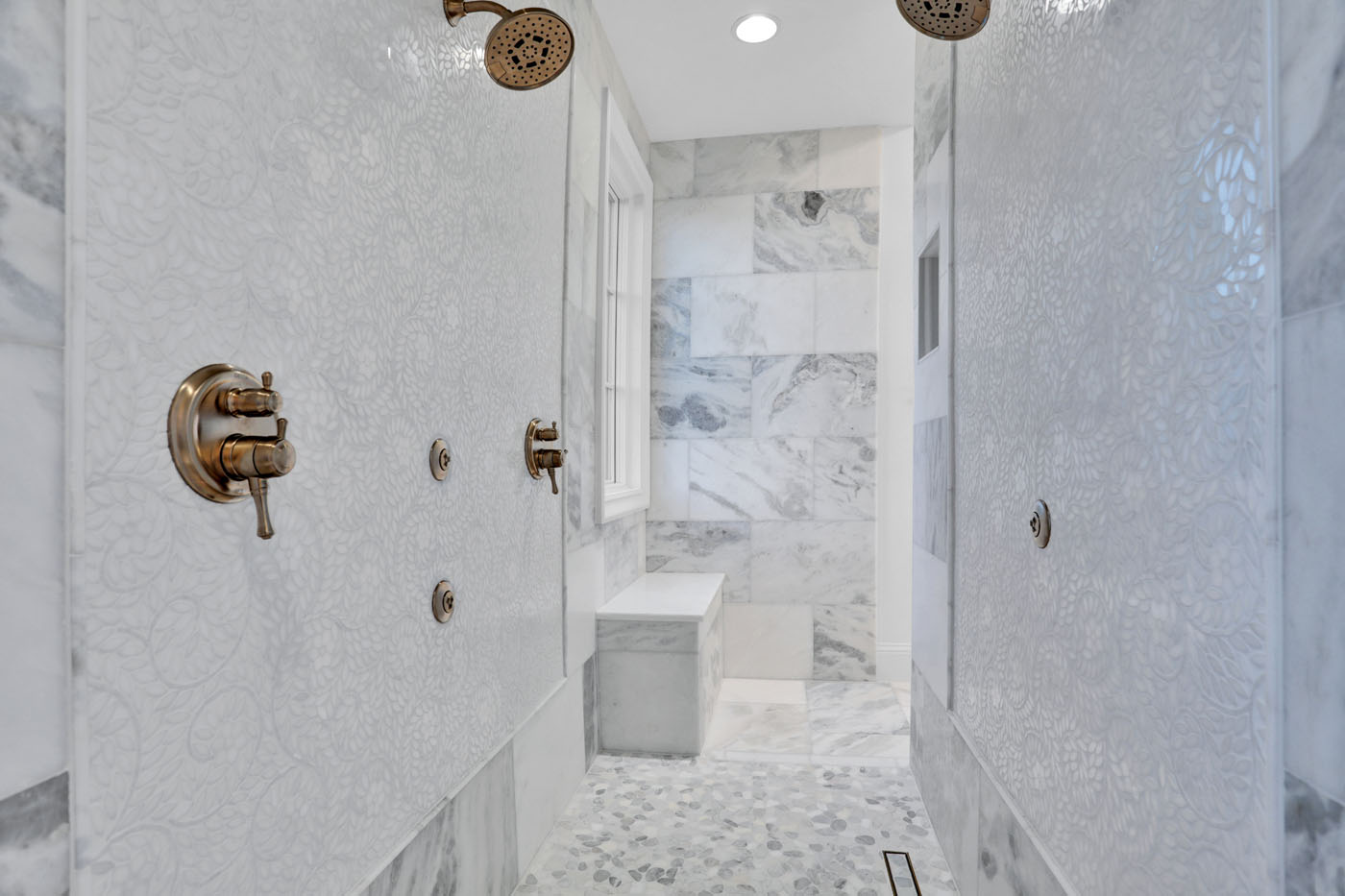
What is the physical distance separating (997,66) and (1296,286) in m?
0.93

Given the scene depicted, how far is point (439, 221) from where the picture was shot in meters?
1.18

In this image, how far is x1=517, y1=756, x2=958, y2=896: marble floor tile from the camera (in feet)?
5.16

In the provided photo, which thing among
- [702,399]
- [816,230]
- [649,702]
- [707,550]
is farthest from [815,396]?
[649,702]

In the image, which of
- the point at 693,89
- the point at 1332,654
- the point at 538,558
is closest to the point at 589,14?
the point at 693,89

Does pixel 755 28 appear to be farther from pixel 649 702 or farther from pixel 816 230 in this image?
pixel 649 702

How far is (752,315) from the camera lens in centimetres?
317

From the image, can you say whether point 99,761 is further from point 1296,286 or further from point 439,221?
point 1296,286

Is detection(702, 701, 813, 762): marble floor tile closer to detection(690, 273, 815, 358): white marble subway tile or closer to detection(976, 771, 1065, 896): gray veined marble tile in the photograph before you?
detection(976, 771, 1065, 896): gray veined marble tile

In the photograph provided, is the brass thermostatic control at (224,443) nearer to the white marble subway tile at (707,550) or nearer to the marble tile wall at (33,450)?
the marble tile wall at (33,450)

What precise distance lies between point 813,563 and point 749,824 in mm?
1436

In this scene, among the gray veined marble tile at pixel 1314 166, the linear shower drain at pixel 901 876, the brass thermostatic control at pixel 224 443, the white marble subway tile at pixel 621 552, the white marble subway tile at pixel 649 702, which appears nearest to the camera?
the gray veined marble tile at pixel 1314 166

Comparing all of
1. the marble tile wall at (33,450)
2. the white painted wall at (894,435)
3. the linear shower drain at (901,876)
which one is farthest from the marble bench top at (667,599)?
the marble tile wall at (33,450)

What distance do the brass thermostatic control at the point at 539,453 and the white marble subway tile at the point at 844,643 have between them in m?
1.85

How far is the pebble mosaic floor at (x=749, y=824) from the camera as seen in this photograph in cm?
158
